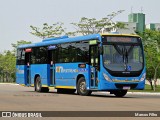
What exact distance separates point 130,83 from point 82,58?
314cm

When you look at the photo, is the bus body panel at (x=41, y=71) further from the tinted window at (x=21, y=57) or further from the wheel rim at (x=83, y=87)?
the wheel rim at (x=83, y=87)

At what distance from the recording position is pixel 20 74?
34594mm

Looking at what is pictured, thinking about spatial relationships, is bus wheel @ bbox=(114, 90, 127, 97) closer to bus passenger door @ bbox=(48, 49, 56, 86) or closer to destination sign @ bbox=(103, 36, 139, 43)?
destination sign @ bbox=(103, 36, 139, 43)

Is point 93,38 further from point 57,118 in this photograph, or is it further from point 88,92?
point 57,118

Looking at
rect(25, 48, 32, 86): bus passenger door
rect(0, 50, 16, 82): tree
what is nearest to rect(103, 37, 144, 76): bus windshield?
rect(25, 48, 32, 86): bus passenger door

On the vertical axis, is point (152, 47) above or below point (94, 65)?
above

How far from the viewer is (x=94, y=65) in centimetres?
2505

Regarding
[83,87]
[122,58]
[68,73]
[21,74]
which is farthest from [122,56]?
[21,74]

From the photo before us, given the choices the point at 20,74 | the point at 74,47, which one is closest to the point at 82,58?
the point at 74,47

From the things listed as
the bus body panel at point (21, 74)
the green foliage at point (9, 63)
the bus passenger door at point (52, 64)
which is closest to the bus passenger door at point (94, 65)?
the bus passenger door at point (52, 64)

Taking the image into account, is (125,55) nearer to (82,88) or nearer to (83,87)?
(83,87)

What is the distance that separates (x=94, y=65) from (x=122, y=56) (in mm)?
1565

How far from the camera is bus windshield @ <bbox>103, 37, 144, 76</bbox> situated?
24562mm

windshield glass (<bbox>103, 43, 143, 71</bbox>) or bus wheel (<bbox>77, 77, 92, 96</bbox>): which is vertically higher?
windshield glass (<bbox>103, 43, 143, 71</bbox>)
